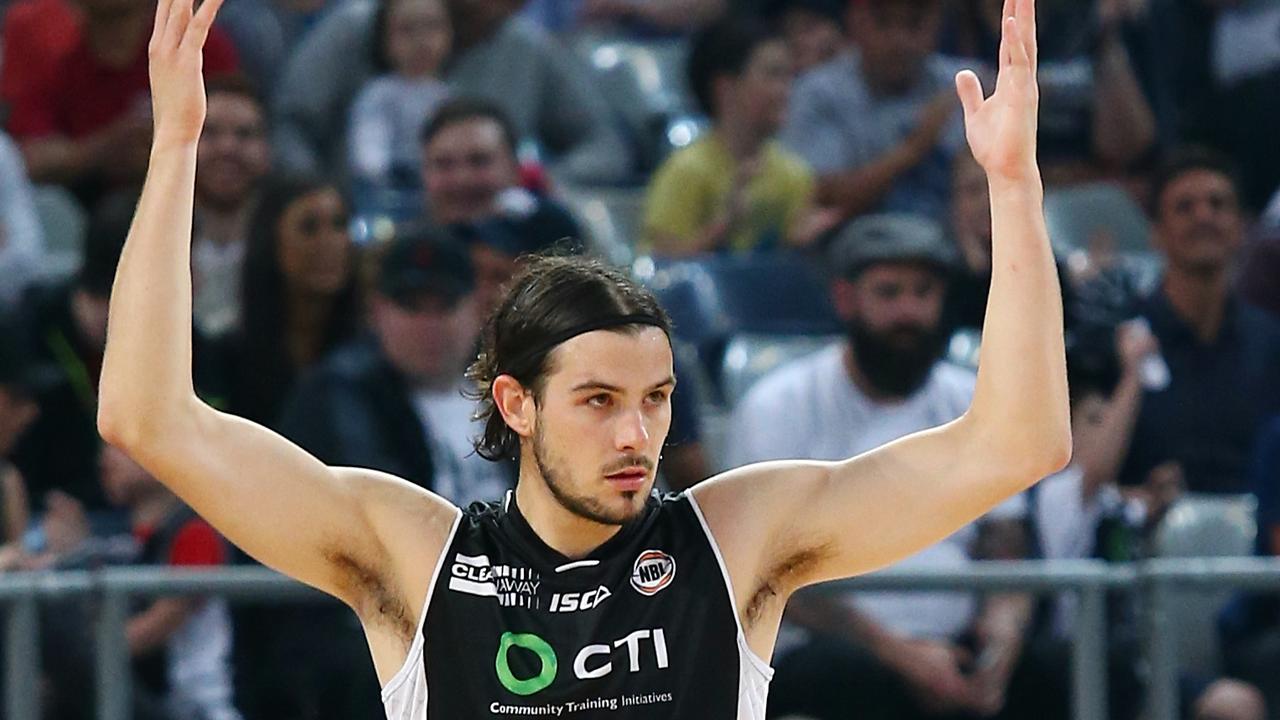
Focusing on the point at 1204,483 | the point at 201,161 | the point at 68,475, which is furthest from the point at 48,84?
the point at 1204,483

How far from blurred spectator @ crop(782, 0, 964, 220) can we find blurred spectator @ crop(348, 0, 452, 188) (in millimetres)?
1387

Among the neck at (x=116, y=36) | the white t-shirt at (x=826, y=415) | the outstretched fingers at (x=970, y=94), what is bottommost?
the white t-shirt at (x=826, y=415)

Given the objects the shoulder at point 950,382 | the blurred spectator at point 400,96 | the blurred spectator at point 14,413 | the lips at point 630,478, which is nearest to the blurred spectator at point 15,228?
the blurred spectator at point 14,413

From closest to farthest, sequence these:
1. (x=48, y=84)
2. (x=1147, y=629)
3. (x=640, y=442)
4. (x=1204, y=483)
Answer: (x=640, y=442)
(x=1147, y=629)
(x=1204, y=483)
(x=48, y=84)

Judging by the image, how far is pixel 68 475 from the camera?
19.6 feet

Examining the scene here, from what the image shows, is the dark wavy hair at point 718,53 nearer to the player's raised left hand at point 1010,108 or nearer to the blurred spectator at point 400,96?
the blurred spectator at point 400,96

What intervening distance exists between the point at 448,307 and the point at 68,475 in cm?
116

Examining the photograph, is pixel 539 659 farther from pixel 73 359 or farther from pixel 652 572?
pixel 73 359

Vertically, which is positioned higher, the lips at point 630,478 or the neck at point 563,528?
the lips at point 630,478

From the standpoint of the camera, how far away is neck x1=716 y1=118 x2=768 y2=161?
7570 millimetres

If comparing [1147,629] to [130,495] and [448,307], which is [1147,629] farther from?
[130,495]

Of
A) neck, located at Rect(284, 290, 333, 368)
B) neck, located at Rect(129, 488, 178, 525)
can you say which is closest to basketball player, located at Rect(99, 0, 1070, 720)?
neck, located at Rect(129, 488, 178, 525)

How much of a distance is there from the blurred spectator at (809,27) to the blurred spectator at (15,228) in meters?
3.02

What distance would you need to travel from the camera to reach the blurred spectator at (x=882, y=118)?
25.3ft
